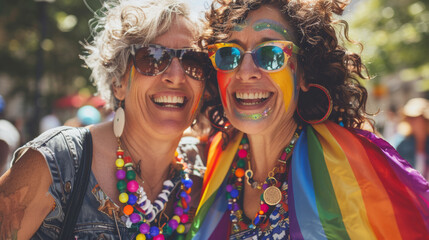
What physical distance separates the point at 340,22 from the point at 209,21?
2.68ft

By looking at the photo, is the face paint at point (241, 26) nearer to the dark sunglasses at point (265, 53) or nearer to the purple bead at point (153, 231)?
the dark sunglasses at point (265, 53)

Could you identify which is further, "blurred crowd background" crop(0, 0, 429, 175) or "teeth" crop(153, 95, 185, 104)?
"blurred crowd background" crop(0, 0, 429, 175)

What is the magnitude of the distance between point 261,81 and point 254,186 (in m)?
0.69

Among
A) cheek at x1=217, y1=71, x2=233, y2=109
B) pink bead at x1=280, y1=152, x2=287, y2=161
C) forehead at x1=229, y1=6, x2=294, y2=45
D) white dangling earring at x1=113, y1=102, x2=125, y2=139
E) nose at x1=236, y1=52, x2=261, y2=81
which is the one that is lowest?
pink bead at x1=280, y1=152, x2=287, y2=161

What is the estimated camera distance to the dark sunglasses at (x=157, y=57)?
2.54 metres

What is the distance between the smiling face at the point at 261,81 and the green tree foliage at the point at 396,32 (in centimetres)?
571

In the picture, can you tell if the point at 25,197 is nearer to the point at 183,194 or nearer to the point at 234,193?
the point at 183,194

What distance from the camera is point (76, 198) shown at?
7.04ft

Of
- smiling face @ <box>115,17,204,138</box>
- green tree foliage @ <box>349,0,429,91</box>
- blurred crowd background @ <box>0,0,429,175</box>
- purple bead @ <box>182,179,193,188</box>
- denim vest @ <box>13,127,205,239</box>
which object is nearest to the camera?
denim vest @ <box>13,127,205,239</box>

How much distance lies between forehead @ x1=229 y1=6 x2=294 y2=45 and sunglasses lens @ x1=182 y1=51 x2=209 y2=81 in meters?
0.27

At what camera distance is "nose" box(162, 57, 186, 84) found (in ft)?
8.36

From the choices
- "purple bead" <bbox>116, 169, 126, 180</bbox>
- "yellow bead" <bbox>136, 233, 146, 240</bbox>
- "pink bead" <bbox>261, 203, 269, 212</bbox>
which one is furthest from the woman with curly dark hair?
"purple bead" <bbox>116, 169, 126, 180</bbox>

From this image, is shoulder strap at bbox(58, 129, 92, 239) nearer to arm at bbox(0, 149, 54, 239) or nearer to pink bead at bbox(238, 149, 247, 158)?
arm at bbox(0, 149, 54, 239)

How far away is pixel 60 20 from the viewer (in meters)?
12.5
